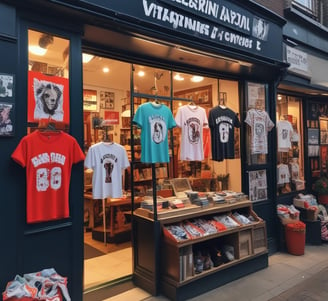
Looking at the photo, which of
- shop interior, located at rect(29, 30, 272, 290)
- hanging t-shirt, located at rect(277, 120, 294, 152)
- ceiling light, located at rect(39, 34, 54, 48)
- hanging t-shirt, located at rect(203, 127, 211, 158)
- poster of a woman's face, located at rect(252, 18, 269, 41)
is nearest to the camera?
ceiling light, located at rect(39, 34, 54, 48)

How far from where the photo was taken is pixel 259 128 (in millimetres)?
5637

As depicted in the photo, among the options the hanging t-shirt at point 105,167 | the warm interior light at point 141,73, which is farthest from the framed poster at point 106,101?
the hanging t-shirt at point 105,167

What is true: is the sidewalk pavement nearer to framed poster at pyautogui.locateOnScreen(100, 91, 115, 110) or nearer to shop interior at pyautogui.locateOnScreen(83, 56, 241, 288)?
shop interior at pyautogui.locateOnScreen(83, 56, 241, 288)

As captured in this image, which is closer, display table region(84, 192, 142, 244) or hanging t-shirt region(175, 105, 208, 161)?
hanging t-shirt region(175, 105, 208, 161)

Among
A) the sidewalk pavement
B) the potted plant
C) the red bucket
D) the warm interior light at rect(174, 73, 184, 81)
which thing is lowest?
the sidewalk pavement

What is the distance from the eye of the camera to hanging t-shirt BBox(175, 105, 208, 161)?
15.3 ft

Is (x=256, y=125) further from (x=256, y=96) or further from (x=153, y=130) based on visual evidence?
(x=153, y=130)

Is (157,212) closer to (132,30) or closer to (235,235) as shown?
(235,235)

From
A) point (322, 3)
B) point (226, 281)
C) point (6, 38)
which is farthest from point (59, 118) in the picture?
point (322, 3)

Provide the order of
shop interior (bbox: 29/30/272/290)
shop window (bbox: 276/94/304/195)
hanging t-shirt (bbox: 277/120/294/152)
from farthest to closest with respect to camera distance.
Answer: shop window (bbox: 276/94/304/195) → hanging t-shirt (bbox: 277/120/294/152) → shop interior (bbox: 29/30/272/290)

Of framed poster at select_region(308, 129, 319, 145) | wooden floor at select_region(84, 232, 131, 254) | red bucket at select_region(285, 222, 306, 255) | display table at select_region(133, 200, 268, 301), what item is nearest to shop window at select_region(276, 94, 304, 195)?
framed poster at select_region(308, 129, 319, 145)

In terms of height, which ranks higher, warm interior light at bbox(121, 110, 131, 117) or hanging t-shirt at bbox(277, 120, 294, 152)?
warm interior light at bbox(121, 110, 131, 117)

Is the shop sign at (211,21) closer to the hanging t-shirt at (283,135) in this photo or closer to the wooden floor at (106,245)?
the hanging t-shirt at (283,135)

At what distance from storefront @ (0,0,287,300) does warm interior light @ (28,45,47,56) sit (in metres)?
0.04
